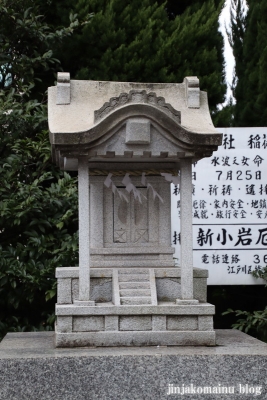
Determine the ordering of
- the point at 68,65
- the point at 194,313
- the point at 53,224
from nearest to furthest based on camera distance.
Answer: the point at 194,313, the point at 53,224, the point at 68,65

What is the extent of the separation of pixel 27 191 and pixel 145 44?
224cm

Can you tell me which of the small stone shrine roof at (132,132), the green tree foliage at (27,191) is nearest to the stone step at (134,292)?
the small stone shrine roof at (132,132)

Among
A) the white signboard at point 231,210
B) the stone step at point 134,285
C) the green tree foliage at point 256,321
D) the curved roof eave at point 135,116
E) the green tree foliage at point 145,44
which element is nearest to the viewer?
the curved roof eave at point 135,116

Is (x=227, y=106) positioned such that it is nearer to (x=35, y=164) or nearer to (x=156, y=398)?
(x=35, y=164)

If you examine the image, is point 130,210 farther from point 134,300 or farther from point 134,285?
point 134,300

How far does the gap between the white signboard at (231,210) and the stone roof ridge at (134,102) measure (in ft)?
8.41

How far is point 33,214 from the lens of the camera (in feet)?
23.9

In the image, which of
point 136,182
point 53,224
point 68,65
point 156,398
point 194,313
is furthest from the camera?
point 68,65

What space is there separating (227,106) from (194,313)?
3725 mm

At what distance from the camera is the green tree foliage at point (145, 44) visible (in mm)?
7738

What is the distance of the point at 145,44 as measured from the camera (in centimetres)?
777

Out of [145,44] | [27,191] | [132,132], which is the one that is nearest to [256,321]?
[27,191]

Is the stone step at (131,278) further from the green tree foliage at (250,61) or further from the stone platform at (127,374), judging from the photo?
the green tree foliage at (250,61)

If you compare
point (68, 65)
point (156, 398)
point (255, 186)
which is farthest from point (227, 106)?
point (156, 398)
